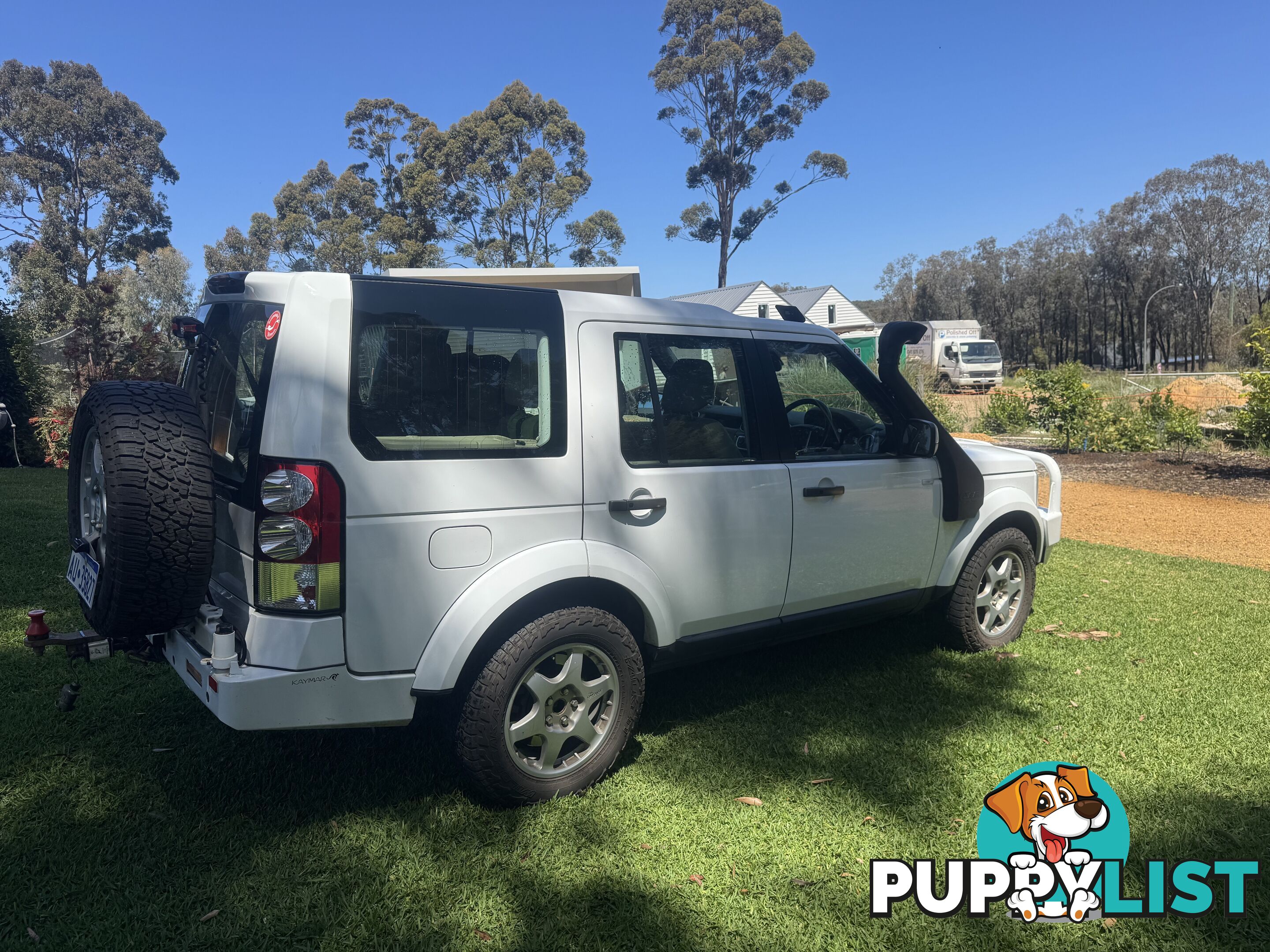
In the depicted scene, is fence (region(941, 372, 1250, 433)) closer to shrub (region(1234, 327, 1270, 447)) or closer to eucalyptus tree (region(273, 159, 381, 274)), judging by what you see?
shrub (region(1234, 327, 1270, 447))

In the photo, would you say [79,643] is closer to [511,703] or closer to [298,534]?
[298,534]

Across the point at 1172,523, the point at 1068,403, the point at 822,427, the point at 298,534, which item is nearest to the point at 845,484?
the point at 822,427

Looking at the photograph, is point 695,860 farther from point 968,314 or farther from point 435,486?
point 968,314

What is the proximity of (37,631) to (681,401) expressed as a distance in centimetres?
256

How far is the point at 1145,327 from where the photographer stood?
50438 mm

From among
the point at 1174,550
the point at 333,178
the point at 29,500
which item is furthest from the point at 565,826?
the point at 333,178

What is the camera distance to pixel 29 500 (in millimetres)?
8336

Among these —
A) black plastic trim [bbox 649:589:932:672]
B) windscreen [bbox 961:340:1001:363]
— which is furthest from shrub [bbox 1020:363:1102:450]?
windscreen [bbox 961:340:1001:363]

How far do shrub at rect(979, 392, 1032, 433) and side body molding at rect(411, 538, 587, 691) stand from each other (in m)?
15.0

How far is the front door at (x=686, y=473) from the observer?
3.21 m

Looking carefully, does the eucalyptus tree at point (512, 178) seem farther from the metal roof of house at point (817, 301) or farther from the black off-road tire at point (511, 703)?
the black off-road tire at point (511, 703)

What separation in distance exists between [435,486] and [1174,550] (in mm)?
7646

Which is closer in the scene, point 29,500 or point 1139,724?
point 1139,724

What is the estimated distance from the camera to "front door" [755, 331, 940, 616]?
12.5ft
